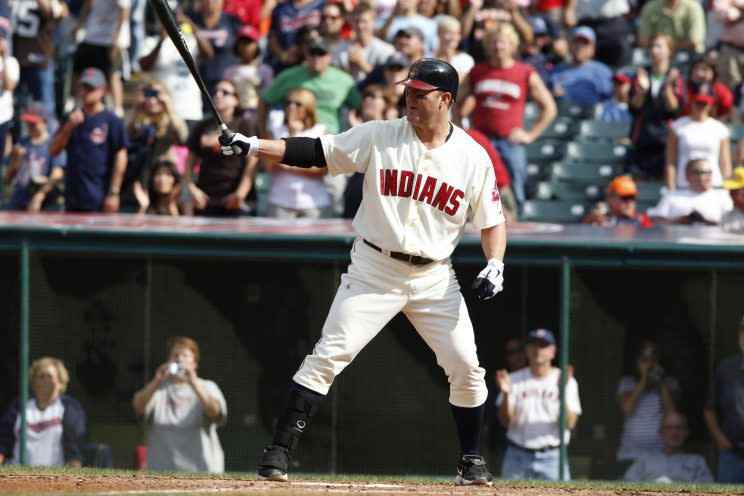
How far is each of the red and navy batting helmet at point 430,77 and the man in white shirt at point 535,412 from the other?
10.5ft

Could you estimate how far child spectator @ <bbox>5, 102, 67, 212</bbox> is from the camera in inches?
473

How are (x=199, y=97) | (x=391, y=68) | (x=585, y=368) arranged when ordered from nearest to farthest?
(x=585, y=368) → (x=391, y=68) → (x=199, y=97)

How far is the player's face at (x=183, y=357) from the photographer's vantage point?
939 cm

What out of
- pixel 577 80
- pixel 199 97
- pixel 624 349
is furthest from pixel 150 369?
pixel 577 80

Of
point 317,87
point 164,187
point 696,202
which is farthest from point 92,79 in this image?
point 696,202

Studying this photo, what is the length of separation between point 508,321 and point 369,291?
315 cm

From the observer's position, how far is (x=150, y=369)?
9422 mm

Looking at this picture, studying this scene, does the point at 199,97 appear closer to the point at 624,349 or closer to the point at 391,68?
the point at 391,68

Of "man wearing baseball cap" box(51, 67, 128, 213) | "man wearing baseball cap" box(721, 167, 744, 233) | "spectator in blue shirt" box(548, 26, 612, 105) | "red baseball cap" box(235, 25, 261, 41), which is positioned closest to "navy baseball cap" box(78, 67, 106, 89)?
"man wearing baseball cap" box(51, 67, 128, 213)

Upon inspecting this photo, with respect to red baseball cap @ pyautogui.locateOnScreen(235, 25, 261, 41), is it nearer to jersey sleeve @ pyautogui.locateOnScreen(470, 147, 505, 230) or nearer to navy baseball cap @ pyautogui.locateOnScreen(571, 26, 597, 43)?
navy baseball cap @ pyautogui.locateOnScreen(571, 26, 597, 43)

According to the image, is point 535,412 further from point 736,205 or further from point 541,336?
point 736,205

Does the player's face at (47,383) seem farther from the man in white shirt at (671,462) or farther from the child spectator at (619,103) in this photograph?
the child spectator at (619,103)

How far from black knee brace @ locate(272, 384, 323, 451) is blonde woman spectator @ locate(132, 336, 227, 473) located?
2.97 meters

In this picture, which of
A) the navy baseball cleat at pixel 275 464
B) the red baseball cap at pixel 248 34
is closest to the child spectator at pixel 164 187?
the red baseball cap at pixel 248 34
